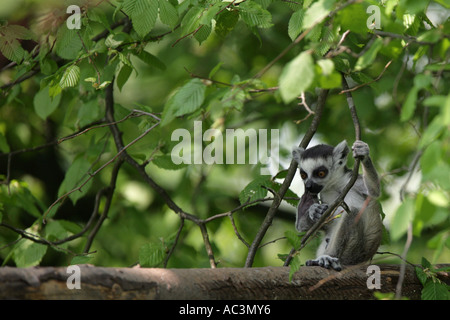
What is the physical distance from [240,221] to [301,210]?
2.15 m

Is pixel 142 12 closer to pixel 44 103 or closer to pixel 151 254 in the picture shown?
pixel 151 254

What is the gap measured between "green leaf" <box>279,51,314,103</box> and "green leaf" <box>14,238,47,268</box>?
325cm

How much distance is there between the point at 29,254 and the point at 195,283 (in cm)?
229

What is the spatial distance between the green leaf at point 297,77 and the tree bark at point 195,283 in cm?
129

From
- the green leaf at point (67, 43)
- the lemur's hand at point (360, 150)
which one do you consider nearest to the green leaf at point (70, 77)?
the green leaf at point (67, 43)

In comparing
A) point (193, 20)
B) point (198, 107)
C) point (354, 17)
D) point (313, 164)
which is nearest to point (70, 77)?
point (193, 20)

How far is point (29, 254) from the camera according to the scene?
490 centimetres

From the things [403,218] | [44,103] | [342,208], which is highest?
[44,103]

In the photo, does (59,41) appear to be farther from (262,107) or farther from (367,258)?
(262,107)

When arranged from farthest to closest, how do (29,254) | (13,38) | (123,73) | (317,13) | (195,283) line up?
(29,254) < (123,73) < (13,38) < (195,283) < (317,13)

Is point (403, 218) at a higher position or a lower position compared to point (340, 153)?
lower

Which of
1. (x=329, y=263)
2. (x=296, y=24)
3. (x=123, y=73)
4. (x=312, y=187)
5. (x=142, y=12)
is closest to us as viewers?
(x=296, y=24)

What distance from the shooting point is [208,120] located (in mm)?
5254

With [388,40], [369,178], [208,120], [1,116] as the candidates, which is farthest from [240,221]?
[388,40]
